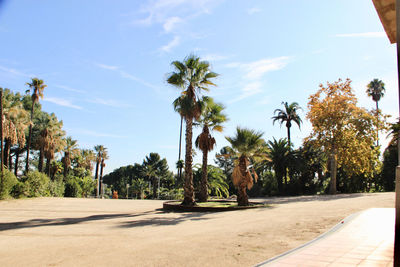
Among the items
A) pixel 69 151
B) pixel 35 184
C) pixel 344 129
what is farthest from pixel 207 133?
pixel 69 151

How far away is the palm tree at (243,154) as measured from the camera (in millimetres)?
17125

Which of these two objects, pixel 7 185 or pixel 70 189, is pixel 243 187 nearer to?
pixel 7 185

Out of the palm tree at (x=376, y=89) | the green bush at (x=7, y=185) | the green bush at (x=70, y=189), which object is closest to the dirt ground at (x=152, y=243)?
the green bush at (x=7, y=185)

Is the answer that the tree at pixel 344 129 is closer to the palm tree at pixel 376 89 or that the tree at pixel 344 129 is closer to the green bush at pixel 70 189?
the green bush at pixel 70 189

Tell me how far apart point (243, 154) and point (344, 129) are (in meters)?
16.0

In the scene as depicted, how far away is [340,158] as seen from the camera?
28.3 metres

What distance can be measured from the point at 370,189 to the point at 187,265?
3703 cm

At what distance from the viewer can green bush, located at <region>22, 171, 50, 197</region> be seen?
29666mm

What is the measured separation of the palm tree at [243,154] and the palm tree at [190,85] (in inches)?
120

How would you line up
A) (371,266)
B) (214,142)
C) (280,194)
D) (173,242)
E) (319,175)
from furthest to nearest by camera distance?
(319,175), (280,194), (214,142), (173,242), (371,266)

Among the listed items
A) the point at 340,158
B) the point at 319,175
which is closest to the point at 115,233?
the point at 340,158

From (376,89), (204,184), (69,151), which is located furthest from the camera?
(376,89)

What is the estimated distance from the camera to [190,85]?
776 inches

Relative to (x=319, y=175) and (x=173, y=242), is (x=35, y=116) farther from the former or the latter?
(x=173, y=242)
